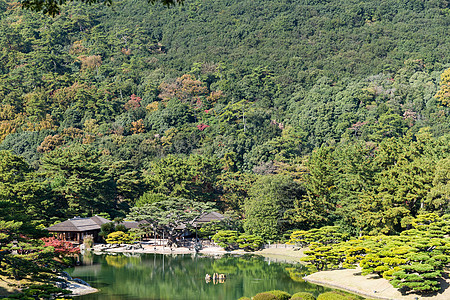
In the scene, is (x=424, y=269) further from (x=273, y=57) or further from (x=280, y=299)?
(x=273, y=57)

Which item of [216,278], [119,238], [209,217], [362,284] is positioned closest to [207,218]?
[209,217]

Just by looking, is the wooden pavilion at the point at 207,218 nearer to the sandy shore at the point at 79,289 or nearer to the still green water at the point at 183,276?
the still green water at the point at 183,276

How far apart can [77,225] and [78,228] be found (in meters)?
0.50

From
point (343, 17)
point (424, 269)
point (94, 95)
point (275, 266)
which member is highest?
point (343, 17)

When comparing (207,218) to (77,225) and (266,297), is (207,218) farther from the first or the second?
(266,297)

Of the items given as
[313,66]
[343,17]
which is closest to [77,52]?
[313,66]

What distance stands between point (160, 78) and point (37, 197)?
205 feet

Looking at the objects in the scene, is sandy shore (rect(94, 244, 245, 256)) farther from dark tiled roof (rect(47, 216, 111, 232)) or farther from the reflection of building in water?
the reflection of building in water

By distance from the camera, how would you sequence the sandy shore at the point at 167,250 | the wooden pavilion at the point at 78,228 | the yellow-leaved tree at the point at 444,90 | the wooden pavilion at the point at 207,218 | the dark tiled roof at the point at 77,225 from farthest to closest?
the yellow-leaved tree at the point at 444,90 → the wooden pavilion at the point at 207,218 → the wooden pavilion at the point at 78,228 → the dark tiled roof at the point at 77,225 → the sandy shore at the point at 167,250

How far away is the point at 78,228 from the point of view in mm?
47469

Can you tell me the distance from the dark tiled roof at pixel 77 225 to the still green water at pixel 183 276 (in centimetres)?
549

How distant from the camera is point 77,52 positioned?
12438cm

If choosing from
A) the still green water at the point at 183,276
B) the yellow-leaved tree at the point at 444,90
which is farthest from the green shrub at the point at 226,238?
A: the yellow-leaved tree at the point at 444,90

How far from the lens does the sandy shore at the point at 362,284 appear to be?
1040 inches
